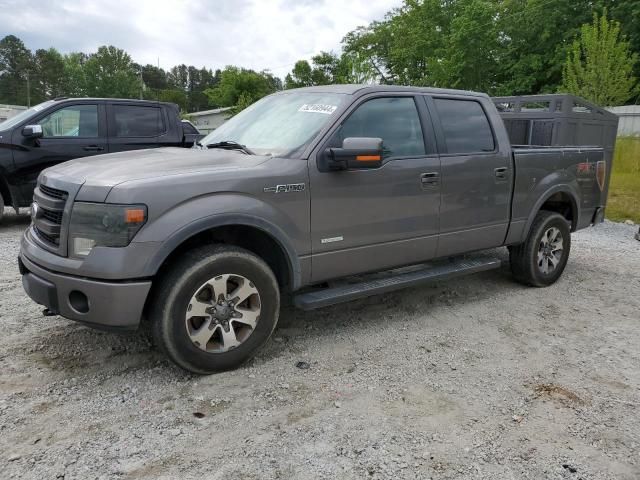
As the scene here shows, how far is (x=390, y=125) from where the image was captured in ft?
13.7

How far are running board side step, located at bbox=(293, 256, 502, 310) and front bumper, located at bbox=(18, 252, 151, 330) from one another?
113cm

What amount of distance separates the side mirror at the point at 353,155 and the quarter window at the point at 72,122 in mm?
5800

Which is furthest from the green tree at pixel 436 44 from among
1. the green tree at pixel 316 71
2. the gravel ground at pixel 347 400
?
the gravel ground at pixel 347 400

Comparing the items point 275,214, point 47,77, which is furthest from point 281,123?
point 47,77

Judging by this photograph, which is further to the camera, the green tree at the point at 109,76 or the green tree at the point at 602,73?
the green tree at the point at 109,76

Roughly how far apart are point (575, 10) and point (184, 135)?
34.2m

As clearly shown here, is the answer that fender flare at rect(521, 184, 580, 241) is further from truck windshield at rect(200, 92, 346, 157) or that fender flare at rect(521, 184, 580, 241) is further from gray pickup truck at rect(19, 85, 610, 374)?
truck windshield at rect(200, 92, 346, 157)

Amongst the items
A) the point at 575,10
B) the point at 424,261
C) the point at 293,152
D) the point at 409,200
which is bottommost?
the point at 424,261

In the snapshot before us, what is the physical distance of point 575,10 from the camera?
34.5 m

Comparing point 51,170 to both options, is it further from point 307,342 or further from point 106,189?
point 307,342

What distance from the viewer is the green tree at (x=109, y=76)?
81.9 m

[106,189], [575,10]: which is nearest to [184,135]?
[106,189]

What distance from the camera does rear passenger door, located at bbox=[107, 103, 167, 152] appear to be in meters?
8.31

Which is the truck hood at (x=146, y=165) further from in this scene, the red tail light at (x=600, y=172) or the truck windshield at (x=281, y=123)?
the red tail light at (x=600, y=172)
